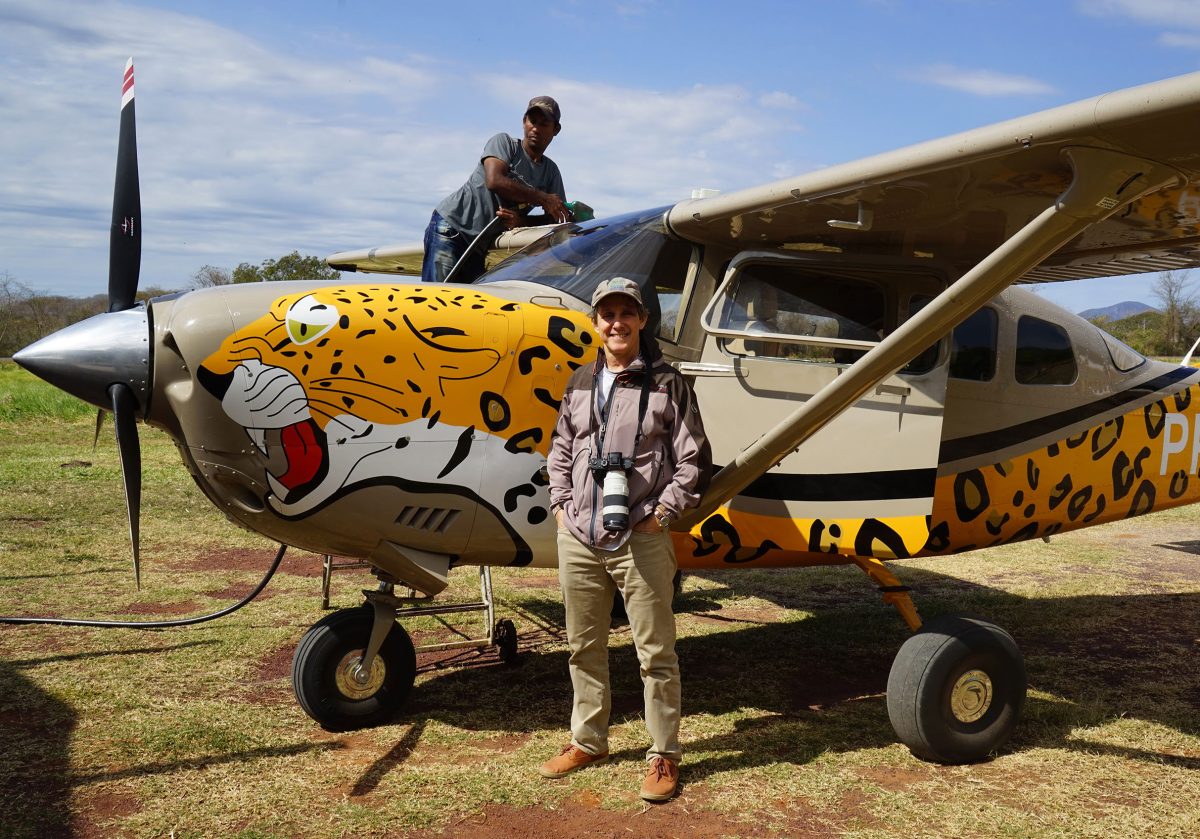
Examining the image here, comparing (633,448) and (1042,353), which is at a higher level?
(1042,353)

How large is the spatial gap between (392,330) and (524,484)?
91cm

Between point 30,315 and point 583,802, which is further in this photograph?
point 30,315

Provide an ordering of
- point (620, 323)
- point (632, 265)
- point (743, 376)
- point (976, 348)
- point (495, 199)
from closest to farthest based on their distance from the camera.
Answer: point (620, 323) < point (743, 376) < point (632, 265) < point (976, 348) < point (495, 199)

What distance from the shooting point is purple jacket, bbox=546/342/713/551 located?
398 cm

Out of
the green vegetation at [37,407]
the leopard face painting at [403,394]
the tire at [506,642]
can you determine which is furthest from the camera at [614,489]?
the green vegetation at [37,407]

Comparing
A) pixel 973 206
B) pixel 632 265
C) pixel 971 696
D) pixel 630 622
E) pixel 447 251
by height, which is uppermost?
pixel 973 206

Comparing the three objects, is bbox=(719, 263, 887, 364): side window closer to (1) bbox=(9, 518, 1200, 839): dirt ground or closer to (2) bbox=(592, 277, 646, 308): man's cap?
(2) bbox=(592, 277, 646, 308): man's cap

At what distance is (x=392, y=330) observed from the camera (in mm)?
4223

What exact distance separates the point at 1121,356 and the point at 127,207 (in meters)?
5.86

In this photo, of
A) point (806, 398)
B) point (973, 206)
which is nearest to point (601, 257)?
point (806, 398)

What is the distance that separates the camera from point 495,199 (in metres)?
6.20

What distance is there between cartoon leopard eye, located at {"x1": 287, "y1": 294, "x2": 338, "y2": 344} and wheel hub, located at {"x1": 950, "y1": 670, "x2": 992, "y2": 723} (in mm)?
3279

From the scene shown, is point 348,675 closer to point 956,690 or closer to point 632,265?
point 632,265

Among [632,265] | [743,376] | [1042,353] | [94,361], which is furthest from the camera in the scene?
[1042,353]
